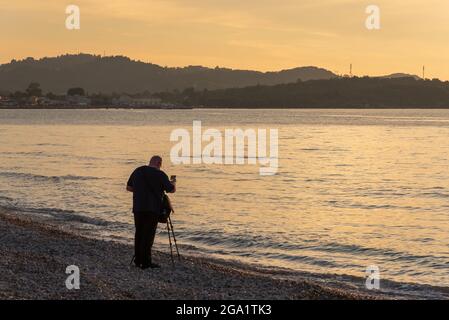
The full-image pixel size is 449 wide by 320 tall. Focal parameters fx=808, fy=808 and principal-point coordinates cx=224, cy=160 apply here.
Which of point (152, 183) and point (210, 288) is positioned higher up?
point (152, 183)

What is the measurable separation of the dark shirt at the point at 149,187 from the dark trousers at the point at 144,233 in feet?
0.54

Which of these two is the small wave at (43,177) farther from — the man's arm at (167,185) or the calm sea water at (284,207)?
the man's arm at (167,185)

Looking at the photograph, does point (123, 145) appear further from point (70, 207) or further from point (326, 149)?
point (70, 207)

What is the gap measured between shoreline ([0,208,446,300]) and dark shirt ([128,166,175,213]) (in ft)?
4.29

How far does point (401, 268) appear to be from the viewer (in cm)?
2125

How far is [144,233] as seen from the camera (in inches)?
603

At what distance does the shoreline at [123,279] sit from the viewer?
43.0ft

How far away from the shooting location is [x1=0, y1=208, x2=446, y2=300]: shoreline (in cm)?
1310

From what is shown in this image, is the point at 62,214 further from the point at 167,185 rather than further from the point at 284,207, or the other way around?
the point at 167,185

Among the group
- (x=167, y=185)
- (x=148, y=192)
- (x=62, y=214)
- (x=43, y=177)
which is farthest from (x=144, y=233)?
(x=43, y=177)

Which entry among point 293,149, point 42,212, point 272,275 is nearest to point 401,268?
point 272,275

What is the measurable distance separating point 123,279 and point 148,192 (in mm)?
1663

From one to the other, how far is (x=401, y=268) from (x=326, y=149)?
64853 millimetres

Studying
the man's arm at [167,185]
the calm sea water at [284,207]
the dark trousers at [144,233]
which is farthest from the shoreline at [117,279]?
the calm sea water at [284,207]
